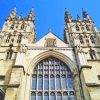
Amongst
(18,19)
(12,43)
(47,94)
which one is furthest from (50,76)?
(18,19)

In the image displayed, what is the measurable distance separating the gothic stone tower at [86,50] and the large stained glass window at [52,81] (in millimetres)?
1247

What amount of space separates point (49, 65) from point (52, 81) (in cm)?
213

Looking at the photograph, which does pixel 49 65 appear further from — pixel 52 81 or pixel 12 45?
pixel 12 45

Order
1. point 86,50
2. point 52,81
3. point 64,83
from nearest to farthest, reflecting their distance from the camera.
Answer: point 64,83
point 52,81
point 86,50

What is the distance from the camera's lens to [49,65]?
1878 cm

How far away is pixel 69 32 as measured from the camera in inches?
A: 935

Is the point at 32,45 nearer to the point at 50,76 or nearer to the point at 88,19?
the point at 50,76

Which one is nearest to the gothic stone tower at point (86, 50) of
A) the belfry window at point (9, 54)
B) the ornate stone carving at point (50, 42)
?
the ornate stone carving at point (50, 42)

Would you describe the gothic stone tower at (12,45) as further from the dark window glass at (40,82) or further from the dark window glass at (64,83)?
the dark window glass at (64,83)

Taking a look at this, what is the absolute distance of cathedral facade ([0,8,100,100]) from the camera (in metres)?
15.5

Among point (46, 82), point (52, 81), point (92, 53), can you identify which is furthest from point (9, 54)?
point (92, 53)

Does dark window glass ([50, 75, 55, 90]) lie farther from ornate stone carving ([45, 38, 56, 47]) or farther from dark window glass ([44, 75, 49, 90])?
ornate stone carving ([45, 38, 56, 47])

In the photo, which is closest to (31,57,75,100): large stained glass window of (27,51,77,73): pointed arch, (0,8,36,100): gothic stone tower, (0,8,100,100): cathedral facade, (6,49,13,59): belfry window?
(0,8,100,100): cathedral facade

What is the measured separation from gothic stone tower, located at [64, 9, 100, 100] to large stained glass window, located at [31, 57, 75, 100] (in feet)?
4.09
